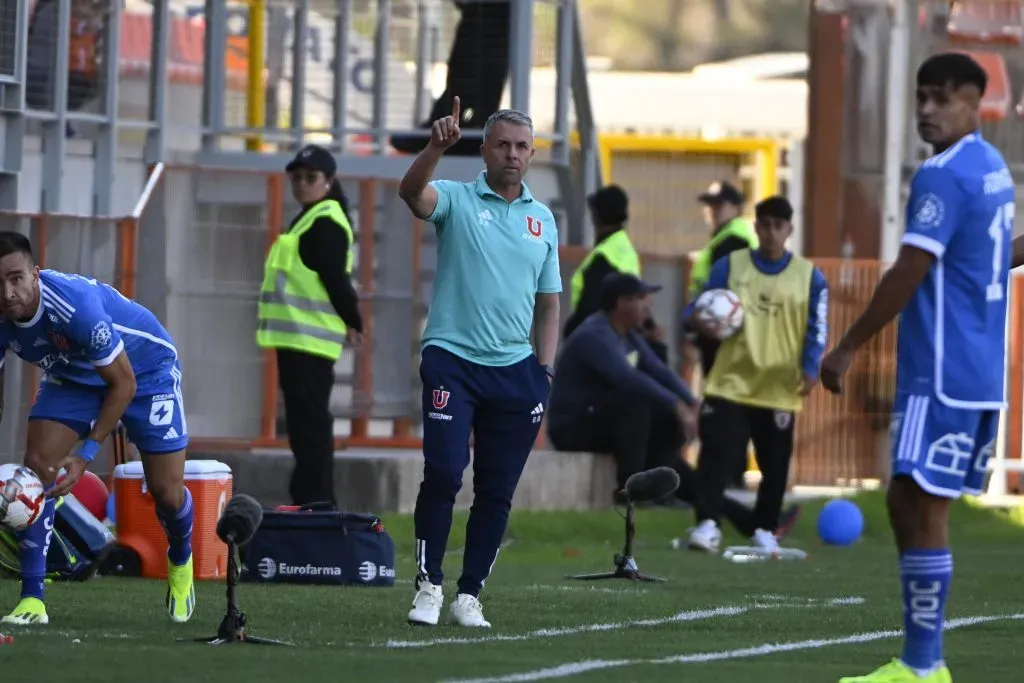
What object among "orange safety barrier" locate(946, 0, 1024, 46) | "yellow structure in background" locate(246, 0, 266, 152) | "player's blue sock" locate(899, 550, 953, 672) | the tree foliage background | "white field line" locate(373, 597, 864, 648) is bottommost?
"white field line" locate(373, 597, 864, 648)

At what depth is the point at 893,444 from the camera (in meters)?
7.63

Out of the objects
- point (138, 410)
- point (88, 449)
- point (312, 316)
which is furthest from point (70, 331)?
point (312, 316)

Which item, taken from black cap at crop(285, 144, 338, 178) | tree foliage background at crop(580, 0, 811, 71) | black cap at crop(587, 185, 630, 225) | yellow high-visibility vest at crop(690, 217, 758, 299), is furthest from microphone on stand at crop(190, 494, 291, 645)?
tree foliage background at crop(580, 0, 811, 71)

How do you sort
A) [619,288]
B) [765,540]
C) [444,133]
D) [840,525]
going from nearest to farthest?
1. [444,133]
2. [765,540]
3. [619,288]
4. [840,525]

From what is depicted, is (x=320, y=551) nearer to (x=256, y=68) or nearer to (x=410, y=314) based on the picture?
(x=410, y=314)

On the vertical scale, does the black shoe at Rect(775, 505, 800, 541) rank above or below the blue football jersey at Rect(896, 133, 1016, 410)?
below

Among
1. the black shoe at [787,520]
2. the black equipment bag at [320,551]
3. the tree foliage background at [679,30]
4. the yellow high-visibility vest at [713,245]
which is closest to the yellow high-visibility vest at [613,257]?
the yellow high-visibility vest at [713,245]

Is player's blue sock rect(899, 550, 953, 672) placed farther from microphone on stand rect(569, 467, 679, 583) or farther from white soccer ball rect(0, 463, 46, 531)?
microphone on stand rect(569, 467, 679, 583)

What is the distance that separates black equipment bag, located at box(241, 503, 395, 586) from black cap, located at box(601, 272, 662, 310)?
4270mm

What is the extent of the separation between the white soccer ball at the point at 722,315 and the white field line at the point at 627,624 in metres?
3.49

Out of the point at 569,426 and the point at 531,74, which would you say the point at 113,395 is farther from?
the point at 531,74

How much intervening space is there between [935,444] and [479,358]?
A: 8.63 ft

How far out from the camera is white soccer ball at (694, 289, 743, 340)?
14844 millimetres

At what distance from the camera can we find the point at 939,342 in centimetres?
760
